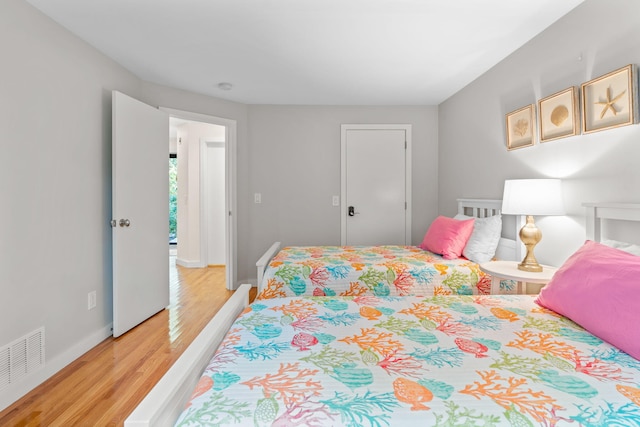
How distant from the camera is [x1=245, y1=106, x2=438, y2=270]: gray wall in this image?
4.24m

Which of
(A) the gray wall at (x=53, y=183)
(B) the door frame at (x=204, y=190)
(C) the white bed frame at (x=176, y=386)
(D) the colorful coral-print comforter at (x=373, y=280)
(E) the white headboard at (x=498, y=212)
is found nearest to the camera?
(C) the white bed frame at (x=176, y=386)

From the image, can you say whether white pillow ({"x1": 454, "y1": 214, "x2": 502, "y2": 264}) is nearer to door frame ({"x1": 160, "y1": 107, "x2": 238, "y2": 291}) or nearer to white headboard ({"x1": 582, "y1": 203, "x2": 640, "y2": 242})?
white headboard ({"x1": 582, "y1": 203, "x2": 640, "y2": 242})

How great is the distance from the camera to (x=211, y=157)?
537 cm

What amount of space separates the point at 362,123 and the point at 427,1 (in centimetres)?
227

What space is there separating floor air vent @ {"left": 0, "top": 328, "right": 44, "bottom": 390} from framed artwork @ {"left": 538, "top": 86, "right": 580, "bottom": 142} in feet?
11.8

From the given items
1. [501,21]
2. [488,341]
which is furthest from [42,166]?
[501,21]

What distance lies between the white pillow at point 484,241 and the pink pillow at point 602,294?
A: 1073mm

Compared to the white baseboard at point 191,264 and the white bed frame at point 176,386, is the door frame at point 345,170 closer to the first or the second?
the white baseboard at point 191,264

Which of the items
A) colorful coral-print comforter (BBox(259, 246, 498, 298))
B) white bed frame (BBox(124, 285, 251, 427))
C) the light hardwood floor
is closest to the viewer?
white bed frame (BBox(124, 285, 251, 427))

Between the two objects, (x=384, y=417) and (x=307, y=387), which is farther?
(x=307, y=387)

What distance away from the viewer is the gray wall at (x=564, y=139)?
5.76 ft

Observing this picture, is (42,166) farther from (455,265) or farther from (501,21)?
(501,21)

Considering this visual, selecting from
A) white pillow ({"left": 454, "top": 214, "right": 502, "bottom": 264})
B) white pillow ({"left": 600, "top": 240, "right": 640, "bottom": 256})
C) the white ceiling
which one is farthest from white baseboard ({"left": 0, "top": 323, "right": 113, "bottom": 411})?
white pillow ({"left": 600, "top": 240, "right": 640, "bottom": 256})

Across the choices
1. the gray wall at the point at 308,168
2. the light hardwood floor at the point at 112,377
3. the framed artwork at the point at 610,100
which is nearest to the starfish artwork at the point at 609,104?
the framed artwork at the point at 610,100
